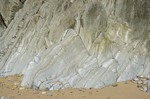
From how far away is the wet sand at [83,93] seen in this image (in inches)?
525

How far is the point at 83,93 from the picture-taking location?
13594 mm

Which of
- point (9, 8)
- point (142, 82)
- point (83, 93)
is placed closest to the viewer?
point (83, 93)

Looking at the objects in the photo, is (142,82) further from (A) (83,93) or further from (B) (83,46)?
(B) (83,46)

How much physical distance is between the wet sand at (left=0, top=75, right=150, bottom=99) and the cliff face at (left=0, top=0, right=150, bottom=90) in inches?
14.9

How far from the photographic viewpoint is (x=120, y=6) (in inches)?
641

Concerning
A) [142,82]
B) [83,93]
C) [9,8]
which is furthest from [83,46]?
[9,8]

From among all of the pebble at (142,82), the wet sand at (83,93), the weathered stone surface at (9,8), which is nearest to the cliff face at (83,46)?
the pebble at (142,82)

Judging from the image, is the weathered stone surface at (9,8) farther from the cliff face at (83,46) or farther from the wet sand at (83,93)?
the wet sand at (83,93)

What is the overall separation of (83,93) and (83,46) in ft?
8.73

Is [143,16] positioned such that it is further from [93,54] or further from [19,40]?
[19,40]

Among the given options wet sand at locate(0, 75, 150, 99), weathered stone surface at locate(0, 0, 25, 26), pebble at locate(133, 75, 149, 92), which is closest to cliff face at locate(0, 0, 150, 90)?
pebble at locate(133, 75, 149, 92)

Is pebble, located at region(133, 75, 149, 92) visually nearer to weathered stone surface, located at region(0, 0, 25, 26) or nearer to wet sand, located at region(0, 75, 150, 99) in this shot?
wet sand, located at region(0, 75, 150, 99)

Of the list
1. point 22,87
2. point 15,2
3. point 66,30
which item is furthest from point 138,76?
point 15,2

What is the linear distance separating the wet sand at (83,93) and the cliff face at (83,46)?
1.24ft
